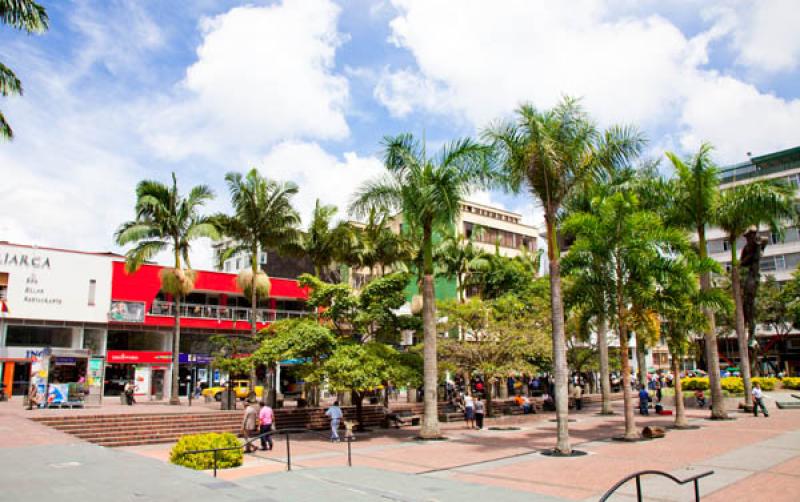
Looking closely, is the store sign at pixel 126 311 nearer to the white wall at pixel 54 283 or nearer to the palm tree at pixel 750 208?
the white wall at pixel 54 283

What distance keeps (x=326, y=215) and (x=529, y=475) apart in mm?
19502

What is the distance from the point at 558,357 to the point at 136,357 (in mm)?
29254

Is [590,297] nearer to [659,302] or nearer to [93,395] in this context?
[659,302]

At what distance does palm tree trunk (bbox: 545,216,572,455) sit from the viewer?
16.5 metres

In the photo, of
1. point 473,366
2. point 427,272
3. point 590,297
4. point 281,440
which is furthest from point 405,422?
point 590,297

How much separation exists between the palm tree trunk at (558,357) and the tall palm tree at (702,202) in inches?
401

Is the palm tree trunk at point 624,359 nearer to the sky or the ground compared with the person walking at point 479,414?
nearer to the sky

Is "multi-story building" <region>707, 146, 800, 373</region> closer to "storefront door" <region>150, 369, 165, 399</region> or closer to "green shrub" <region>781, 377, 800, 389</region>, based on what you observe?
"green shrub" <region>781, 377, 800, 389</region>

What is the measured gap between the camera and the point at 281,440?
2069 centimetres

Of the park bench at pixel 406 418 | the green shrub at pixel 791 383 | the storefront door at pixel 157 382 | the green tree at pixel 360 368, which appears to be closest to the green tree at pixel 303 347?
the green tree at pixel 360 368

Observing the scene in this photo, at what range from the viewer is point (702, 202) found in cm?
2502

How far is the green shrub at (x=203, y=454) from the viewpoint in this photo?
12.8 metres

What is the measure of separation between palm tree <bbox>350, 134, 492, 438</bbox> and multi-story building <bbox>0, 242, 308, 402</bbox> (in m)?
12.9

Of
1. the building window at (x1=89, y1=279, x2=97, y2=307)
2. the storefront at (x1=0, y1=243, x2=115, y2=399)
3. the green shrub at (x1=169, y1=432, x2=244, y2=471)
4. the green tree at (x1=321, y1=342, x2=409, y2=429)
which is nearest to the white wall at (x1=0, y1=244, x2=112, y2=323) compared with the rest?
the storefront at (x1=0, y1=243, x2=115, y2=399)
